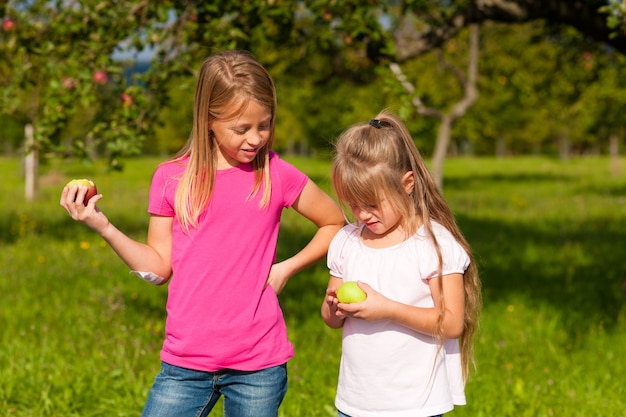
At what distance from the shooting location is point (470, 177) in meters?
28.3

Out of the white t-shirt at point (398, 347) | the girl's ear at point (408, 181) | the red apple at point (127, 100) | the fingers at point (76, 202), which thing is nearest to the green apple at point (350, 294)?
the white t-shirt at point (398, 347)

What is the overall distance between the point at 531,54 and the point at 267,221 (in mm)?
16293

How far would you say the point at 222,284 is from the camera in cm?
253

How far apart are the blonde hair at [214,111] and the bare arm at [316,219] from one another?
22 cm

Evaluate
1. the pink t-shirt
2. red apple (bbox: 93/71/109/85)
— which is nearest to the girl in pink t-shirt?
the pink t-shirt

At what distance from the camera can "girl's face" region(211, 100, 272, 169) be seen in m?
2.49

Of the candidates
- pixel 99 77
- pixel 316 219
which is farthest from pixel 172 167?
pixel 99 77

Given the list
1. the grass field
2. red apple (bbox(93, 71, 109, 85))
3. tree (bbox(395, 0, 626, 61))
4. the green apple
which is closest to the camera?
the green apple

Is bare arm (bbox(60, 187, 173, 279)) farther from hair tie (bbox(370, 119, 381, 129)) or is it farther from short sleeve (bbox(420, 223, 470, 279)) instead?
short sleeve (bbox(420, 223, 470, 279))

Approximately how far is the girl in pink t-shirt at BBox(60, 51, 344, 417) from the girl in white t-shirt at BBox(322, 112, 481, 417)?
27 cm

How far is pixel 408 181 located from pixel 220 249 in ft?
2.22

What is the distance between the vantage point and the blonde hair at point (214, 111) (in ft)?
8.15

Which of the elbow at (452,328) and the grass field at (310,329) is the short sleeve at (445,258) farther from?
the grass field at (310,329)

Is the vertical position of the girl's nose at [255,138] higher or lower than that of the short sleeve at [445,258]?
higher
